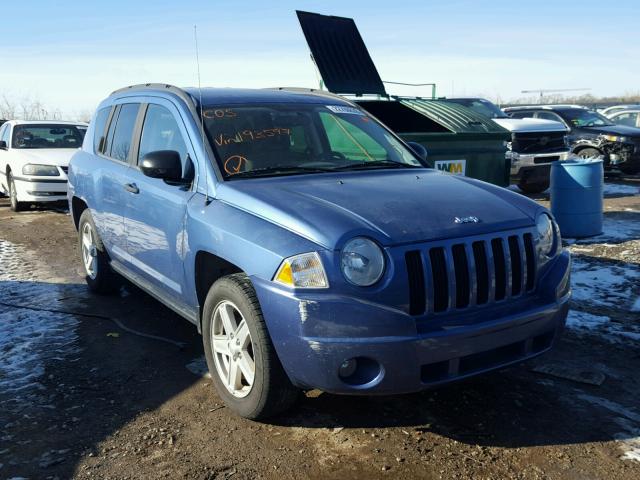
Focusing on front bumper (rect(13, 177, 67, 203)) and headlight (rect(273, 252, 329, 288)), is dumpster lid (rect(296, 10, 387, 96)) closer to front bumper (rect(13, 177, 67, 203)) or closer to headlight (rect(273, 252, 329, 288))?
front bumper (rect(13, 177, 67, 203))

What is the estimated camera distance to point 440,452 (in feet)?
10.3

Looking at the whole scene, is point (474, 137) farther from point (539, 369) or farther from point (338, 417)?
point (338, 417)

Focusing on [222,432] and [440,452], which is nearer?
[440,452]

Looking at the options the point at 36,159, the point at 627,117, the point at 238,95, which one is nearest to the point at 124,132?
the point at 238,95

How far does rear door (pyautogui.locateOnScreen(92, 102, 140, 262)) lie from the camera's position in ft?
16.1

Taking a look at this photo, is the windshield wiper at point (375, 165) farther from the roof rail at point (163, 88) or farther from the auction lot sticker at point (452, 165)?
the auction lot sticker at point (452, 165)

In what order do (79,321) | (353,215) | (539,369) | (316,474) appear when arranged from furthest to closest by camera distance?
(79,321), (539,369), (353,215), (316,474)

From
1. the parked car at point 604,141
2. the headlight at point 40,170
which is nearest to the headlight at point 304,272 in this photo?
the headlight at point 40,170

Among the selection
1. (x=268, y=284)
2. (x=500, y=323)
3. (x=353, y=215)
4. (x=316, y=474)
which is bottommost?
(x=316, y=474)

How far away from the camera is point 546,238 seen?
3518 millimetres

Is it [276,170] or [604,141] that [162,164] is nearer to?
[276,170]

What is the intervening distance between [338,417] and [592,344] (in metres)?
2.10

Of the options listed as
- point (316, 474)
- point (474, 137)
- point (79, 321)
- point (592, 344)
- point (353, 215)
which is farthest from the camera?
point (474, 137)

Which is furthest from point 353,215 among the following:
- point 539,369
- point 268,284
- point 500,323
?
point 539,369
